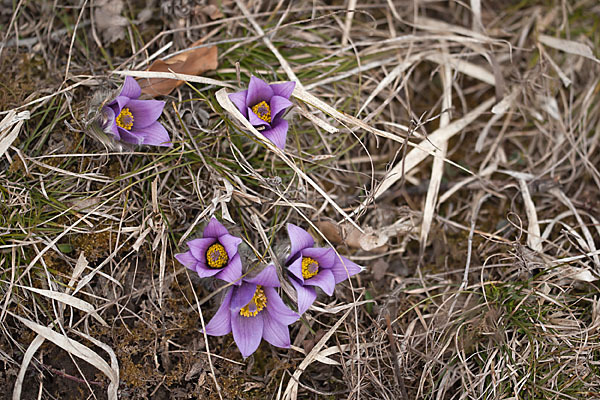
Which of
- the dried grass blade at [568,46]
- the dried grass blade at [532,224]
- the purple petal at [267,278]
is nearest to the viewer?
the purple petal at [267,278]

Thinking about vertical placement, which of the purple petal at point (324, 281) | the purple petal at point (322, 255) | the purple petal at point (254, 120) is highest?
the purple petal at point (254, 120)

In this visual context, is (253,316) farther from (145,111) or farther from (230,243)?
(145,111)

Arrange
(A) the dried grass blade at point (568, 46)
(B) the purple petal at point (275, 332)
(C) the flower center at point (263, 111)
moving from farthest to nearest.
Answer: (A) the dried grass blade at point (568, 46) < (C) the flower center at point (263, 111) < (B) the purple petal at point (275, 332)

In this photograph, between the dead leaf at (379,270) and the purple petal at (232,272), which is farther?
the dead leaf at (379,270)

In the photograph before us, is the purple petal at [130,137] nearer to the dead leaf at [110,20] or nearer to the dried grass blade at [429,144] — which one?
the dead leaf at [110,20]

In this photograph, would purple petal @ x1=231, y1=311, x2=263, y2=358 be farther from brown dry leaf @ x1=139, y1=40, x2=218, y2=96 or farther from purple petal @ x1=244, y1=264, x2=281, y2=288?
brown dry leaf @ x1=139, y1=40, x2=218, y2=96

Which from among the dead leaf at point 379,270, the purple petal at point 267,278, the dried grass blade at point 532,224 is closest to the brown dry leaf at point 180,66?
the purple petal at point 267,278

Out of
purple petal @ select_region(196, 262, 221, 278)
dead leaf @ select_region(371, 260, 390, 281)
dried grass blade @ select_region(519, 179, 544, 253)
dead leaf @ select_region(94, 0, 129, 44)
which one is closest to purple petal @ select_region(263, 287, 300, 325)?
purple petal @ select_region(196, 262, 221, 278)

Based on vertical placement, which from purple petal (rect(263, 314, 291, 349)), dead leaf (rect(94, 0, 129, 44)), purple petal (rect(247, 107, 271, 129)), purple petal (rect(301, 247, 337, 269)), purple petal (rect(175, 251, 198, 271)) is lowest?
purple petal (rect(263, 314, 291, 349))
